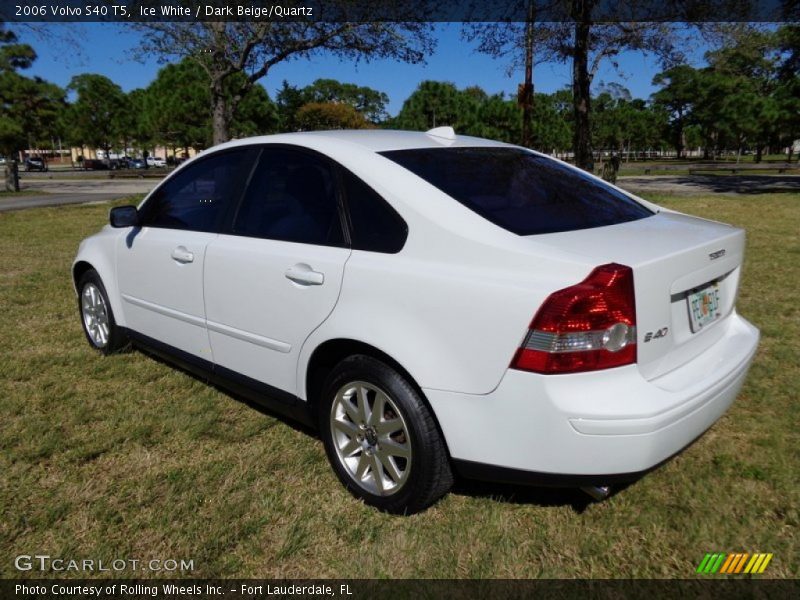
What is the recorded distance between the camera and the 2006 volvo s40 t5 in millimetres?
2053

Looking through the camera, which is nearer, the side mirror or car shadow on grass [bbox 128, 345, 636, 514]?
car shadow on grass [bbox 128, 345, 636, 514]

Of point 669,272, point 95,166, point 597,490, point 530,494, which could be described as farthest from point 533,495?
point 95,166

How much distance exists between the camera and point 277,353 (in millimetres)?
2881

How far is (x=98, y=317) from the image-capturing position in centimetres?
454

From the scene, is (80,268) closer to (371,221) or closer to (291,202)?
(291,202)

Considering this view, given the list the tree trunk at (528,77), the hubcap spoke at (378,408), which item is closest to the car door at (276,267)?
the hubcap spoke at (378,408)

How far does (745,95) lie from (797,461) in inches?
2238

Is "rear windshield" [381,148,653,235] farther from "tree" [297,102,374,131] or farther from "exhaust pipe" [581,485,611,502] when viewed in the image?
"tree" [297,102,374,131]

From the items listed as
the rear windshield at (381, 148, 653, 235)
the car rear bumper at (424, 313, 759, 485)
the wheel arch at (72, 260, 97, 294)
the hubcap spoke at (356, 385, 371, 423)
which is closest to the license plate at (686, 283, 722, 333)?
the car rear bumper at (424, 313, 759, 485)

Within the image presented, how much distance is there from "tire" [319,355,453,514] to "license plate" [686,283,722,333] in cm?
110

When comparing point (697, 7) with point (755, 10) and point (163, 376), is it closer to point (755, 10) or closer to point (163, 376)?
point (755, 10)

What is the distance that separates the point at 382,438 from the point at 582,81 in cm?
1431

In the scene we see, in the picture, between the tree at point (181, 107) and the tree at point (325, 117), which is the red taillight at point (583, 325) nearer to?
the tree at point (181, 107)

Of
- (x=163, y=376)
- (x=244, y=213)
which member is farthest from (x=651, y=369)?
(x=163, y=376)
